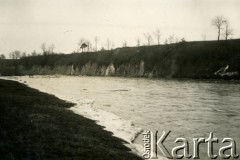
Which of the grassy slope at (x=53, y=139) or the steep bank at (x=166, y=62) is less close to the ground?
the steep bank at (x=166, y=62)

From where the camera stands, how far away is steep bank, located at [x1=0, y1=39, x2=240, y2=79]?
8388cm

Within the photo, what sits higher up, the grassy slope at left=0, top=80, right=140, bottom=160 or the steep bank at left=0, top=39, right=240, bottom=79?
A: the steep bank at left=0, top=39, right=240, bottom=79

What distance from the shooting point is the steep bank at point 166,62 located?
83.9m

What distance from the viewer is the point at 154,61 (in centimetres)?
10525

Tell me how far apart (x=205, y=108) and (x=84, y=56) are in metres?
123

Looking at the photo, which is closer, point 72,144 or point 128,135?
point 72,144

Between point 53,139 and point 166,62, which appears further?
point 166,62

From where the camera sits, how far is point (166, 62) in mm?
100812

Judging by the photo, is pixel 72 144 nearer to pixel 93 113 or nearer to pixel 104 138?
pixel 104 138

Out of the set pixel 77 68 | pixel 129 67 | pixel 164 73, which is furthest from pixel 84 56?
pixel 164 73

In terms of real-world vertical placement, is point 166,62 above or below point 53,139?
above

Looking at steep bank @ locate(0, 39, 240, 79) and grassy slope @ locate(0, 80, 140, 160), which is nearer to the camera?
grassy slope @ locate(0, 80, 140, 160)

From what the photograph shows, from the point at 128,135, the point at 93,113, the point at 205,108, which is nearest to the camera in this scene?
the point at 128,135

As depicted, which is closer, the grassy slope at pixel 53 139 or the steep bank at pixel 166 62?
the grassy slope at pixel 53 139
